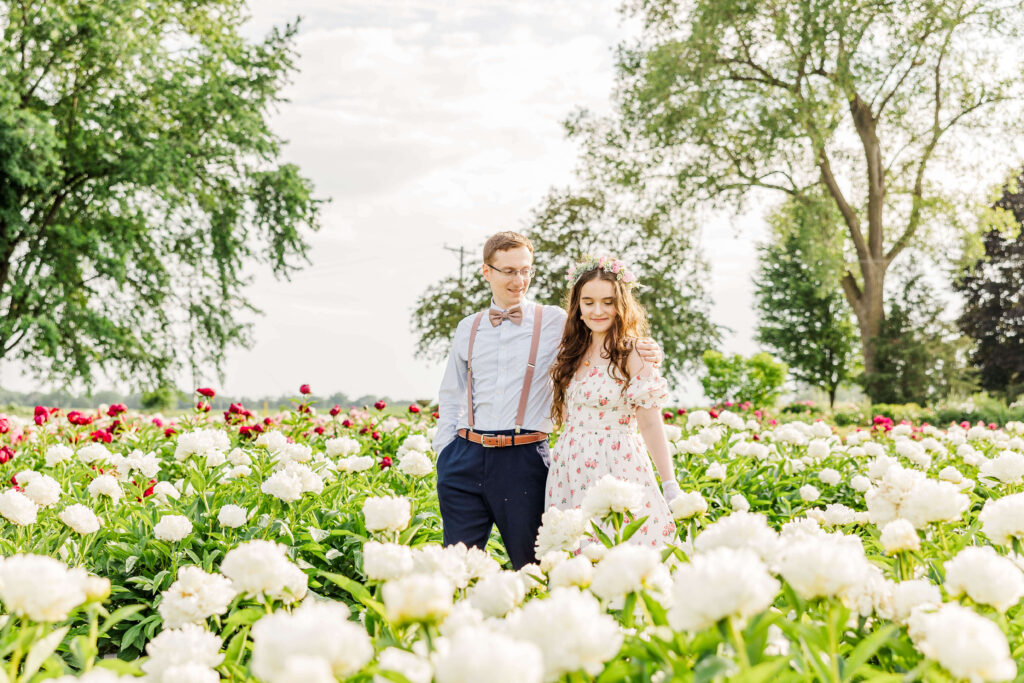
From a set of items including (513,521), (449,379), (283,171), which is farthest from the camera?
(283,171)

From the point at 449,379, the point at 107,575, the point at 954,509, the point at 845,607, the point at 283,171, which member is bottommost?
the point at 107,575

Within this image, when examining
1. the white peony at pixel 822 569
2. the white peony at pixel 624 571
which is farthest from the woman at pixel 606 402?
the white peony at pixel 822 569

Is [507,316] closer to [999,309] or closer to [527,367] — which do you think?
[527,367]

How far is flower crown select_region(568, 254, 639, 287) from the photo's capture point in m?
3.65

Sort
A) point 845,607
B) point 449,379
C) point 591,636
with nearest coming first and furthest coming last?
1. point 591,636
2. point 845,607
3. point 449,379

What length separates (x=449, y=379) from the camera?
3.77m

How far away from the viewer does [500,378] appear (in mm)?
3572

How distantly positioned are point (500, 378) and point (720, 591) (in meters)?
2.47

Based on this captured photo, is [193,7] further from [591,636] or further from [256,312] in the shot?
[591,636]

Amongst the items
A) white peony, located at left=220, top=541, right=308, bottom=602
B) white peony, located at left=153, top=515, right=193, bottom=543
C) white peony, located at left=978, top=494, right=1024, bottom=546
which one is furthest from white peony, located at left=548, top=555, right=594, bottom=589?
white peony, located at left=153, top=515, right=193, bottom=543

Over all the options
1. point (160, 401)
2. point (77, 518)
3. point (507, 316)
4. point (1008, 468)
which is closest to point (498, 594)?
point (77, 518)

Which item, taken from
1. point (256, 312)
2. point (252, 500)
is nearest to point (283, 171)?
point (256, 312)

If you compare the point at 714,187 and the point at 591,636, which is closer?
the point at 591,636

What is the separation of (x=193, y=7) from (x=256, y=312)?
23.9 feet
